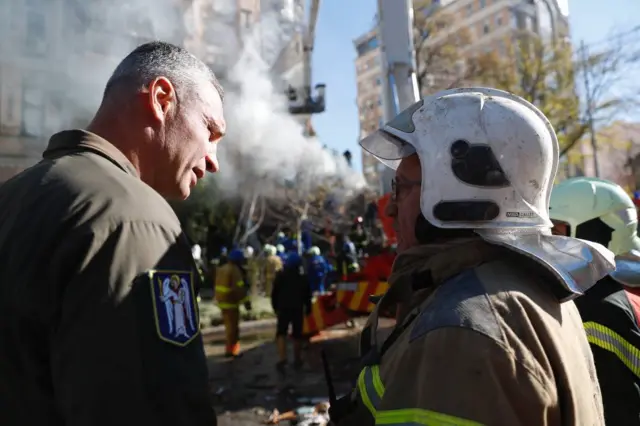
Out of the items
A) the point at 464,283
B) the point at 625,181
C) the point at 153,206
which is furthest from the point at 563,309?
the point at 625,181

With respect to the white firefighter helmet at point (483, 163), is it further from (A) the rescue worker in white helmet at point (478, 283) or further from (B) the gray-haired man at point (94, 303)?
(B) the gray-haired man at point (94, 303)

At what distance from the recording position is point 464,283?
123cm

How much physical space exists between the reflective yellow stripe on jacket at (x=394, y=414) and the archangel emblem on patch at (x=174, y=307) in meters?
0.45

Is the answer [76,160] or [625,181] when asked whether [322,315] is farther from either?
[625,181]

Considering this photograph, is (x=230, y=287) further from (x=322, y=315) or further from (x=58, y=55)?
(x=58, y=55)

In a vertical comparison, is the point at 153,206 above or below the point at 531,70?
below

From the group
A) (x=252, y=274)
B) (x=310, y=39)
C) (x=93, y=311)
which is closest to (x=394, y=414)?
(x=93, y=311)

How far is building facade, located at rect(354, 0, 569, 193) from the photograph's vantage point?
1838 centimetres

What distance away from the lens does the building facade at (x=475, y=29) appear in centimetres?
1838

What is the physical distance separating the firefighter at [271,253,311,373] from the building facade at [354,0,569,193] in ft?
6.53

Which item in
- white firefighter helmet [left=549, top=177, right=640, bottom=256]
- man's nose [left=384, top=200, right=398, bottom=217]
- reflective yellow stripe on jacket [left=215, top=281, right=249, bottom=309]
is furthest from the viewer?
reflective yellow stripe on jacket [left=215, top=281, right=249, bottom=309]

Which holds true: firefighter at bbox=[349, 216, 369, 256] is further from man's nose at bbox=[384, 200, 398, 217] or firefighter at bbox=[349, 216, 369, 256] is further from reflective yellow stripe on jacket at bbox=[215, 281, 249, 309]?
man's nose at bbox=[384, 200, 398, 217]

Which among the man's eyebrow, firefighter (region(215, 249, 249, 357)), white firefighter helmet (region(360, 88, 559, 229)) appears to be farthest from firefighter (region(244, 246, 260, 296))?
white firefighter helmet (region(360, 88, 559, 229))

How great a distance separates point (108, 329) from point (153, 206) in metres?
0.32
